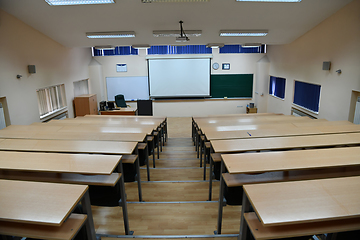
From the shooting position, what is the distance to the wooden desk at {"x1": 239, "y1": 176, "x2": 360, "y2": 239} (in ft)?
4.89

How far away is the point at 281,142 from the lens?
2943mm

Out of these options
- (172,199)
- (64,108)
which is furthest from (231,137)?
(64,108)

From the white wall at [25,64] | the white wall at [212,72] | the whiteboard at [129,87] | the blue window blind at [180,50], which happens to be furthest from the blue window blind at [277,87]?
the white wall at [25,64]

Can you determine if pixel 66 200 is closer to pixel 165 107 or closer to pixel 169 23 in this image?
pixel 169 23

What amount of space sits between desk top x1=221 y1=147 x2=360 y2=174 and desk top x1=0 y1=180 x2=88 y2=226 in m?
1.41

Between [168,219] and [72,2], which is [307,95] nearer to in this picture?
[168,219]

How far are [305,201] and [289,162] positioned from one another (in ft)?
2.11

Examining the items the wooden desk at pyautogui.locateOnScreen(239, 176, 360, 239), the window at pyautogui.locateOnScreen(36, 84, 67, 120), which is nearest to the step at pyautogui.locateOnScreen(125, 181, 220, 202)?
the wooden desk at pyautogui.locateOnScreen(239, 176, 360, 239)

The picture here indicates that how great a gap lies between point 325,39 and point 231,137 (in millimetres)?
4775

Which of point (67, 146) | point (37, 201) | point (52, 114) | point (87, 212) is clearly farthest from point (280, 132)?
point (52, 114)

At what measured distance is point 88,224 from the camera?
1.97 metres

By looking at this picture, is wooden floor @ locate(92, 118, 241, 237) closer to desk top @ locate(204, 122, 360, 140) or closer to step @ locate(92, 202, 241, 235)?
step @ locate(92, 202, 241, 235)

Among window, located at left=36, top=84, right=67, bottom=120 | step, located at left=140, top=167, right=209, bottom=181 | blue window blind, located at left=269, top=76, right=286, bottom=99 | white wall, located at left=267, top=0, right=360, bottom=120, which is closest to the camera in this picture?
step, located at left=140, top=167, right=209, bottom=181

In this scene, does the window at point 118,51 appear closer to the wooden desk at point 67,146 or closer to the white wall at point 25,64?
the white wall at point 25,64
